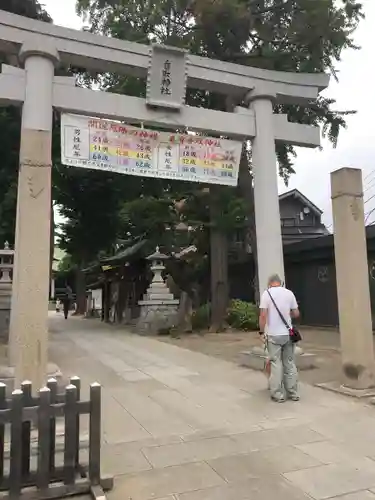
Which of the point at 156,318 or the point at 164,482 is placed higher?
the point at 156,318

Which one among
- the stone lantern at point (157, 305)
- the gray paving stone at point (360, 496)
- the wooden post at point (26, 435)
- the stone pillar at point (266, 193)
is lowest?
the gray paving stone at point (360, 496)

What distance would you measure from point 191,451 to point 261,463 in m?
0.66

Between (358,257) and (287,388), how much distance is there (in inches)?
83.6

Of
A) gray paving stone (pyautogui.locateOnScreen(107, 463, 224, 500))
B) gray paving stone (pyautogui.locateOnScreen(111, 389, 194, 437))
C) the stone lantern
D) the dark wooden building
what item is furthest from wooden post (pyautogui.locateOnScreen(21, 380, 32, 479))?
the dark wooden building

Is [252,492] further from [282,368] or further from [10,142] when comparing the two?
[10,142]

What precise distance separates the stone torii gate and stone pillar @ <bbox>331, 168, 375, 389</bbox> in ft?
4.41

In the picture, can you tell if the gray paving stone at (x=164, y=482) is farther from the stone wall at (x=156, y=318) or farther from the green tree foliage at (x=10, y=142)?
the stone wall at (x=156, y=318)

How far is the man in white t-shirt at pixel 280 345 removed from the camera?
600 cm

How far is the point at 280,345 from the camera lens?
19.9ft

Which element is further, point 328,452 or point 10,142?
point 10,142

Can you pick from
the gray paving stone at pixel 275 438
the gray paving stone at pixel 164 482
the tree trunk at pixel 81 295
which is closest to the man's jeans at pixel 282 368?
the gray paving stone at pixel 275 438

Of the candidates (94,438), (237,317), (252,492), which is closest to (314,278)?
(237,317)

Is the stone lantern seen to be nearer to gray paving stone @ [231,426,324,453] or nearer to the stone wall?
the stone wall

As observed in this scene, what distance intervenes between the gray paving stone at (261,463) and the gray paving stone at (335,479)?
13 centimetres
